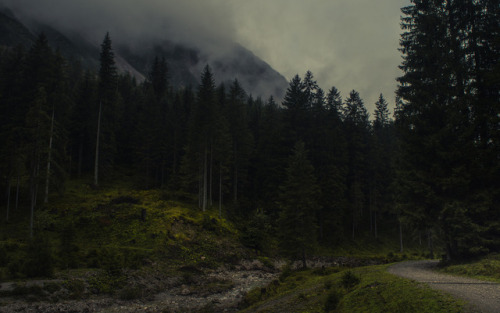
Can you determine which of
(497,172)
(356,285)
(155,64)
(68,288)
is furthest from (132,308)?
(155,64)

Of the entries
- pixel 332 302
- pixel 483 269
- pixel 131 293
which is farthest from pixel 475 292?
pixel 131 293

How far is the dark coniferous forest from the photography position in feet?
56.3

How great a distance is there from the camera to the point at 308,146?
50.2m

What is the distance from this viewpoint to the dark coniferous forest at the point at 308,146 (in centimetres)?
1717

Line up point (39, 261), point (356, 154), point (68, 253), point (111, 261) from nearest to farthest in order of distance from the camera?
1. point (39, 261)
2. point (68, 253)
3. point (111, 261)
4. point (356, 154)

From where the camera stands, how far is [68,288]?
676 inches

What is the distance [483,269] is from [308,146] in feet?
125

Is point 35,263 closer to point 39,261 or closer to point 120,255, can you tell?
point 39,261

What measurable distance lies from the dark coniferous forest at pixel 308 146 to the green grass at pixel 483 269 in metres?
1.64

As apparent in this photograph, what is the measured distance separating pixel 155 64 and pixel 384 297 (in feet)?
285

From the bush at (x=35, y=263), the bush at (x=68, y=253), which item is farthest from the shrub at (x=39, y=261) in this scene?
the bush at (x=68, y=253)

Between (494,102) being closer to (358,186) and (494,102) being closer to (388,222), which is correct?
(358,186)

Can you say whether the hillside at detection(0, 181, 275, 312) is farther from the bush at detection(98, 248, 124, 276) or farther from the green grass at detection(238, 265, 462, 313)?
the green grass at detection(238, 265, 462, 313)

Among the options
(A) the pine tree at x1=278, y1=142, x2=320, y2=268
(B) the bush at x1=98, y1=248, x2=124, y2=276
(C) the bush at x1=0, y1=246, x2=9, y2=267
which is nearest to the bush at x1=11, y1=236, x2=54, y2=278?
(C) the bush at x1=0, y1=246, x2=9, y2=267
